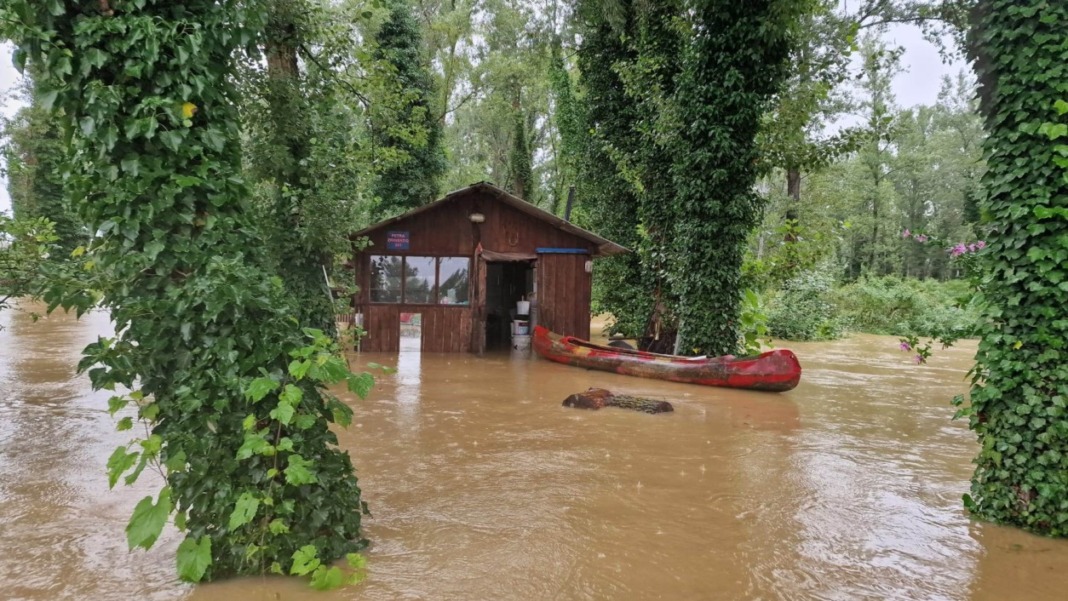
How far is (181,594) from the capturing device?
131 inches

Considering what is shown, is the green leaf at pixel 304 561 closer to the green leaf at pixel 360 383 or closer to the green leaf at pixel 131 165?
the green leaf at pixel 360 383

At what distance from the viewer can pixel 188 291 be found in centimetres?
317

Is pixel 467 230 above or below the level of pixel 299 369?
above

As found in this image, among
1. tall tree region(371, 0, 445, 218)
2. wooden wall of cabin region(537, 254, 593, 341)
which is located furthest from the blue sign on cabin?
tall tree region(371, 0, 445, 218)

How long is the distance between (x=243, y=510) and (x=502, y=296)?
1550cm

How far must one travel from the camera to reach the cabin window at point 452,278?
14.4 m

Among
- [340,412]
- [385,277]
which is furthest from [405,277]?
[340,412]

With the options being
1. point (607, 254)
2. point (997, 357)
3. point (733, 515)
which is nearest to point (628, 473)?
point (733, 515)

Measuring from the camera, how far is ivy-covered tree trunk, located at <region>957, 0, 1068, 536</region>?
13.9ft

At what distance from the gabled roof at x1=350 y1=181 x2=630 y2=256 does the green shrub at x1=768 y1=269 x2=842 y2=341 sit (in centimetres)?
790

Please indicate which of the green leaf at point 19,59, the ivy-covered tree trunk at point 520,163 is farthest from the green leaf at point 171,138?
the ivy-covered tree trunk at point 520,163

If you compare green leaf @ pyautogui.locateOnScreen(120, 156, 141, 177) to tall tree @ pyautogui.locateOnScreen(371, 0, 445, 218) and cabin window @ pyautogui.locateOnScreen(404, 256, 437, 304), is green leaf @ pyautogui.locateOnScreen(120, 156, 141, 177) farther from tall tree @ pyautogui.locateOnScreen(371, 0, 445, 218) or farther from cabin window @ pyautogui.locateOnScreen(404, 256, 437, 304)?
tall tree @ pyautogui.locateOnScreen(371, 0, 445, 218)

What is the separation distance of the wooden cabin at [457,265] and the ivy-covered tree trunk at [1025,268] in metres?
9.92

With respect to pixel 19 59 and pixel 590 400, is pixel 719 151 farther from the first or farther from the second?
pixel 19 59
